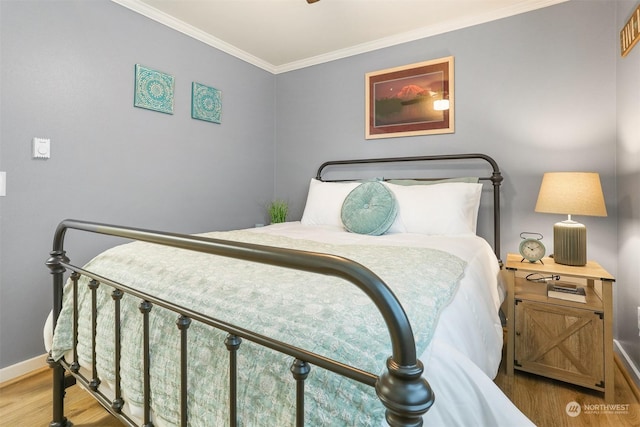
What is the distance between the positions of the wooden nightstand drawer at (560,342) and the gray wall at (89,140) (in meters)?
2.43

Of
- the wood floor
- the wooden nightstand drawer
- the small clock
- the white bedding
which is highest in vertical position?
the small clock

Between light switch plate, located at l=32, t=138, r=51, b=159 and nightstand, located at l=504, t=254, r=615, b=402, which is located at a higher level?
light switch plate, located at l=32, t=138, r=51, b=159

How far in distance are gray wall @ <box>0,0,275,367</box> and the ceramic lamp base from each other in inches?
100

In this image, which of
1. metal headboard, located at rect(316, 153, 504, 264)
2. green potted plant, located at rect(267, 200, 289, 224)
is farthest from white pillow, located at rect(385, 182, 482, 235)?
green potted plant, located at rect(267, 200, 289, 224)

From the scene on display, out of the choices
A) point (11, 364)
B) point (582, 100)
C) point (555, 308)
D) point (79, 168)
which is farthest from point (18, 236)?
point (582, 100)

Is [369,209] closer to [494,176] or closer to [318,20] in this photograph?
[494,176]

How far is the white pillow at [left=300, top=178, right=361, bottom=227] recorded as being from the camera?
8.29 ft

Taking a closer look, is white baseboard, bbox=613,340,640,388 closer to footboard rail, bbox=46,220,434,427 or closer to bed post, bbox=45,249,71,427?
footboard rail, bbox=46,220,434,427

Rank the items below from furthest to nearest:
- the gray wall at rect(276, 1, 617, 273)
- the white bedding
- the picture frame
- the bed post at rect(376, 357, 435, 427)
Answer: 1. the picture frame
2. the gray wall at rect(276, 1, 617, 273)
3. the white bedding
4. the bed post at rect(376, 357, 435, 427)

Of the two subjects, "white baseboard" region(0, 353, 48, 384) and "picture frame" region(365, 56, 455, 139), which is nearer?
"white baseboard" region(0, 353, 48, 384)

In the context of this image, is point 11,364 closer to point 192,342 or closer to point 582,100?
point 192,342

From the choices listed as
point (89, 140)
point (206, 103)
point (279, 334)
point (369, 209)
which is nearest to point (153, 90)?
point (206, 103)

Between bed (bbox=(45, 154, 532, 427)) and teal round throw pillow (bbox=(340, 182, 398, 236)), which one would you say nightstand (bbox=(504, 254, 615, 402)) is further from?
teal round throw pillow (bbox=(340, 182, 398, 236))
